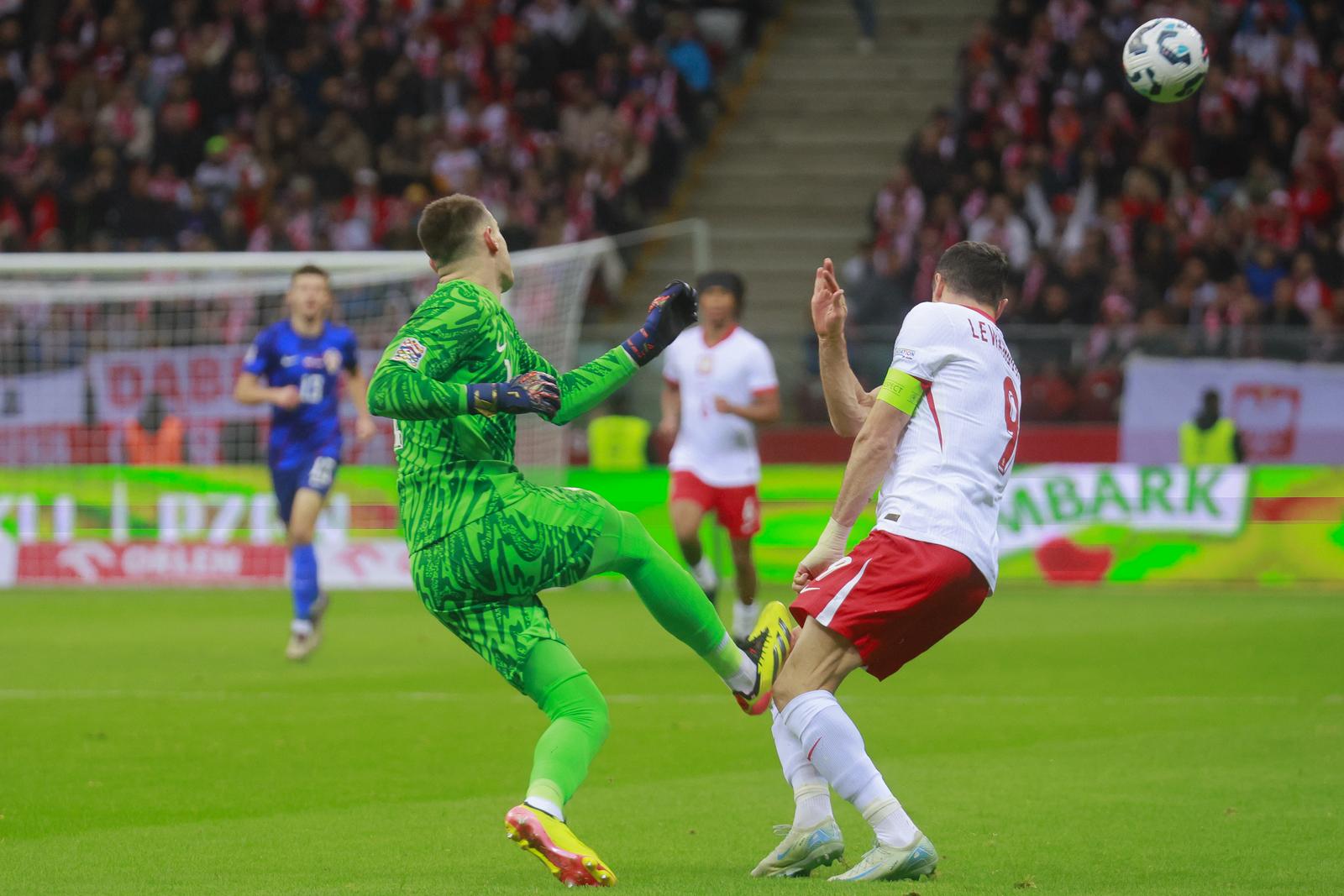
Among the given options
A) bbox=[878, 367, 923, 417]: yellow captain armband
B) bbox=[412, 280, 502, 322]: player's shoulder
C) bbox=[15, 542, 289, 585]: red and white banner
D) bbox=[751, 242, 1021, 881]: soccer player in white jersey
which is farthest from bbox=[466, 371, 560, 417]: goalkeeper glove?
bbox=[15, 542, 289, 585]: red and white banner

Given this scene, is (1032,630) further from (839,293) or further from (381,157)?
(381,157)

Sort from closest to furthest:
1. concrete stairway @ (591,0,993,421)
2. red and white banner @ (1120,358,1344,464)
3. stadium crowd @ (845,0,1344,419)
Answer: red and white banner @ (1120,358,1344,464) → stadium crowd @ (845,0,1344,419) → concrete stairway @ (591,0,993,421)

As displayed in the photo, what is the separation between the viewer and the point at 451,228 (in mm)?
5781

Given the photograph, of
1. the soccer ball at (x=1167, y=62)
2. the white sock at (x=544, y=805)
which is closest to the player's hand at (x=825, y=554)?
the white sock at (x=544, y=805)

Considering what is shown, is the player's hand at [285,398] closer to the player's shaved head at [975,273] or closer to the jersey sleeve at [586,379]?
the jersey sleeve at [586,379]

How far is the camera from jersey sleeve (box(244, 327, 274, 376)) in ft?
39.7

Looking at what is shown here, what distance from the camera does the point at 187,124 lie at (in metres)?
25.5

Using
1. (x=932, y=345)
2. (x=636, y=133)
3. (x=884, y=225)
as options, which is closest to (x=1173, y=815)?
(x=932, y=345)

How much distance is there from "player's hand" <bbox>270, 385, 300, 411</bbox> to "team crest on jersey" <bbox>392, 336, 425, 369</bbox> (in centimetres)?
652

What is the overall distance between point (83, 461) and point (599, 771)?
11.1 metres

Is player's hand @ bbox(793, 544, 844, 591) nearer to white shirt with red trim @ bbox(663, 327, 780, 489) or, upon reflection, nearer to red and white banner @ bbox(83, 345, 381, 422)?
white shirt with red trim @ bbox(663, 327, 780, 489)

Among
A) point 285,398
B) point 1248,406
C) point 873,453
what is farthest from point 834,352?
point 1248,406

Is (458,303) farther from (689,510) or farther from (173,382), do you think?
(173,382)

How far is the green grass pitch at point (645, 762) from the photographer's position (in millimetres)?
5973
